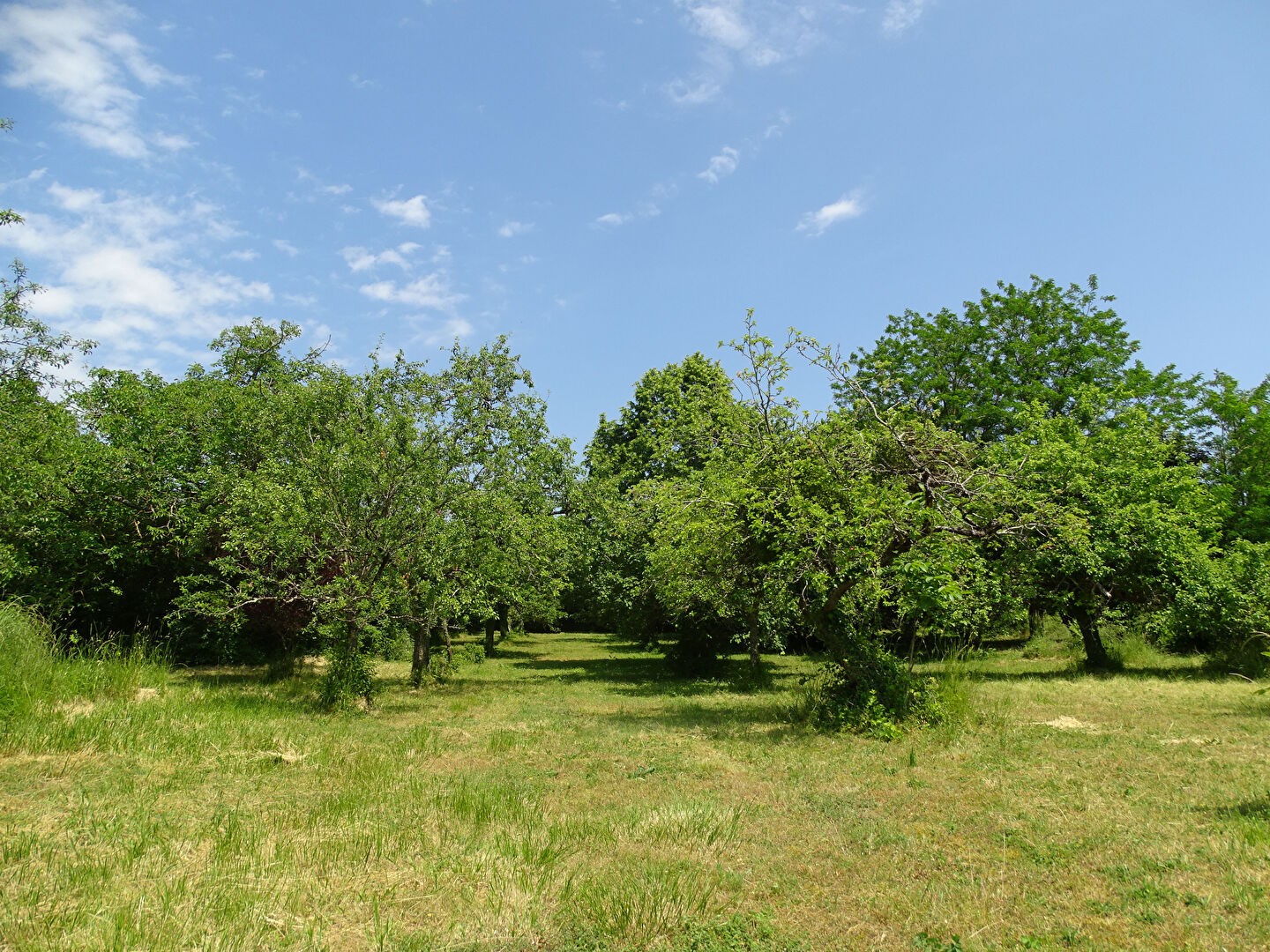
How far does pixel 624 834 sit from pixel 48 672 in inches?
383

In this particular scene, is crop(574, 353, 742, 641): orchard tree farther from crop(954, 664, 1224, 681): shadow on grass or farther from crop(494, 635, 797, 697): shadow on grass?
crop(954, 664, 1224, 681): shadow on grass

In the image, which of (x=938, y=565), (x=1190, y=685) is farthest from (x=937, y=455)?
(x=1190, y=685)

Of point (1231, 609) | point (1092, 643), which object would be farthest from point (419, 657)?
point (1231, 609)

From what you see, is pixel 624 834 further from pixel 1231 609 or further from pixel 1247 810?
pixel 1231 609

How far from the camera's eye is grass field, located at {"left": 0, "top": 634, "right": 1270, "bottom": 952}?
475 centimetres

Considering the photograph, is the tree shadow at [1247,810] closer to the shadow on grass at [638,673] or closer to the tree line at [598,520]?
the tree line at [598,520]

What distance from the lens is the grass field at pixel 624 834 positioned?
4754mm

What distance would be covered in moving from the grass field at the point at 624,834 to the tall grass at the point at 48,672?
12.4 inches

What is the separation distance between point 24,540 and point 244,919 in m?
18.6

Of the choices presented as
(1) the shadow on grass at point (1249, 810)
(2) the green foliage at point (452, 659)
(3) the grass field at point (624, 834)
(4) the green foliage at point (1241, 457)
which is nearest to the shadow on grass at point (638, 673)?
(2) the green foliage at point (452, 659)

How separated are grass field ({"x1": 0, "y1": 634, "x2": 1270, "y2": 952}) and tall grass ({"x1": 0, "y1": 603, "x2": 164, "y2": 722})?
1.03 ft

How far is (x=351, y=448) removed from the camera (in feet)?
47.3

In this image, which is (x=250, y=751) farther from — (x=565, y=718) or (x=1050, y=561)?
(x=1050, y=561)

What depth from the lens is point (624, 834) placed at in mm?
6609
